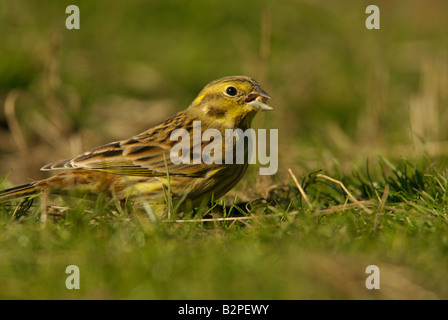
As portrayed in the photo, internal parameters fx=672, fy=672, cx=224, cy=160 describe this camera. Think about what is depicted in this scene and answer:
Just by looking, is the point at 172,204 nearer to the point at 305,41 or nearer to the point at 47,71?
the point at 47,71

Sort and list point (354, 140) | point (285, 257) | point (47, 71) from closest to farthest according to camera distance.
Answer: point (285, 257) → point (47, 71) → point (354, 140)

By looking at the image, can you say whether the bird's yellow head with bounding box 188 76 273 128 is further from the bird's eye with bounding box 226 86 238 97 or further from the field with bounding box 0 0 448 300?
the field with bounding box 0 0 448 300

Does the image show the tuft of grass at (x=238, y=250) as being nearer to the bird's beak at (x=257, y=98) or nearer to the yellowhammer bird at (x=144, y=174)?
the yellowhammer bird at (x=144, y=174)

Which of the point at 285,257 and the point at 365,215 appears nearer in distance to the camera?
the point at 285,257

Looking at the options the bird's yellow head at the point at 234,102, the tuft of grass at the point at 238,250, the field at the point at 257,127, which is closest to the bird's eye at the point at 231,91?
the bird's yellow head at the point at 234,102

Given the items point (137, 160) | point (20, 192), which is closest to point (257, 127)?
point (137, 160)

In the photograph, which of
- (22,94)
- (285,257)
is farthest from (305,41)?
(285,257)
